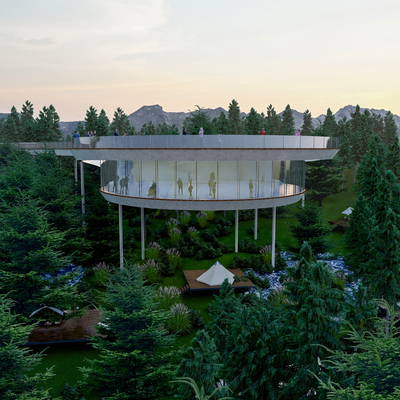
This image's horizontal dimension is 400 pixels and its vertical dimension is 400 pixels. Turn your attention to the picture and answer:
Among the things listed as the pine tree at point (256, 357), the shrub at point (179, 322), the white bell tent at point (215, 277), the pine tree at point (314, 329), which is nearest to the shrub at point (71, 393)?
the shrub at point (179, 322)

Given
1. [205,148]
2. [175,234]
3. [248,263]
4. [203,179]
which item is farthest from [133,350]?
[175,234]

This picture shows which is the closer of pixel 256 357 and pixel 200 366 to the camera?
pixel 200 366

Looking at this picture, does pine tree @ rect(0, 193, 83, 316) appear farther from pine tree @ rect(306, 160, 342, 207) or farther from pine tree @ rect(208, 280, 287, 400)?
pine tree @ rect(306, 160, 342, 207)

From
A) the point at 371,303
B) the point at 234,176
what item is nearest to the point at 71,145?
the point at 234,176

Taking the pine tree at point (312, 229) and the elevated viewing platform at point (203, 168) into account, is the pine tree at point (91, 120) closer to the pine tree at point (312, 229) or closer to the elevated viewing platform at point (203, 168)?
the elevated viewing platform at point (203, 168)

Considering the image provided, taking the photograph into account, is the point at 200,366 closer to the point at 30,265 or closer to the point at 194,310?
the point at 30,265

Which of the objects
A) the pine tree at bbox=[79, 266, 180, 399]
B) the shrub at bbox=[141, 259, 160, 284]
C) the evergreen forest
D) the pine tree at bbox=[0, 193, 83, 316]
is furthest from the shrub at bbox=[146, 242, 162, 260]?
the pine tree at bbox=[79, 266, 180, 399]
